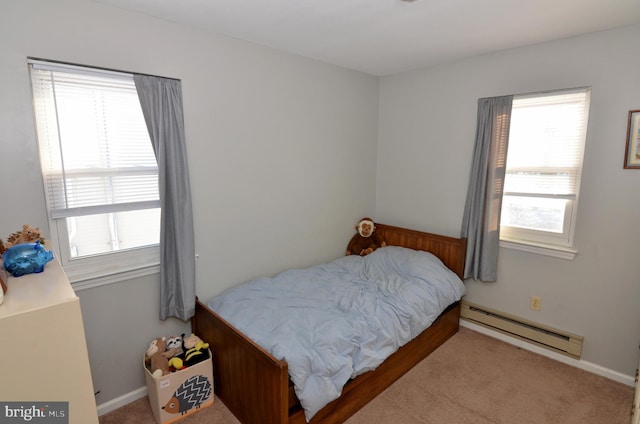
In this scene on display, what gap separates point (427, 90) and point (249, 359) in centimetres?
278

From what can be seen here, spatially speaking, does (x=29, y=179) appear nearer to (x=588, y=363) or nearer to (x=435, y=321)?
(x=435, y=321)

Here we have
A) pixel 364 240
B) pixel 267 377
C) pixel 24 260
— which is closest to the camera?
pixel 24 260

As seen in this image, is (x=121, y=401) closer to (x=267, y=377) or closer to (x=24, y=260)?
(x=267, y=377)

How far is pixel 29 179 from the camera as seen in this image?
5.64 ft

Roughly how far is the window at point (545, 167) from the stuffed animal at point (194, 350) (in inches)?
99.0

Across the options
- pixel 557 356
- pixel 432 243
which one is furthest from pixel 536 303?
pixel 432 243

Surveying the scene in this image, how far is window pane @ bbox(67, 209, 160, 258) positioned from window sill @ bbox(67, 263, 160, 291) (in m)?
0.13

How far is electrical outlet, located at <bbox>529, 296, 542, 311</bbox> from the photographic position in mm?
2691

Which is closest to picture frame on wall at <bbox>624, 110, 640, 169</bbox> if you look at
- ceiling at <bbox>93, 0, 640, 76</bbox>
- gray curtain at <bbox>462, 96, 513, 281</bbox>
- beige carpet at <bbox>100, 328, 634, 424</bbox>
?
ceiling at <bbox>93, 0, 640, 76</bbox>

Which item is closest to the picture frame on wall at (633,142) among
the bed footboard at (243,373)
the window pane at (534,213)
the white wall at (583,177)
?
the white wall at (583,177)

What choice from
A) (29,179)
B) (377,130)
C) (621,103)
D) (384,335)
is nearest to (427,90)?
(377,130)

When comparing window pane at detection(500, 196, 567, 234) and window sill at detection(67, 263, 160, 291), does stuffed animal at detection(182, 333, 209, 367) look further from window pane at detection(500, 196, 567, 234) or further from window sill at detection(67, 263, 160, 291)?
window pane at detection(500, 196, 567, 234)

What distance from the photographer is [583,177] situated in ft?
7.80

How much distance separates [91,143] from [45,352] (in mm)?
1484
